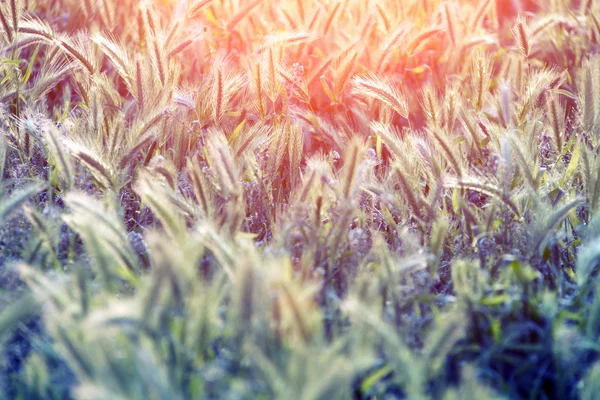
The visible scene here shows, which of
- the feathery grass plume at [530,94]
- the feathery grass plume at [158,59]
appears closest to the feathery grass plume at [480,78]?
the feathery grass plume at [530,94]

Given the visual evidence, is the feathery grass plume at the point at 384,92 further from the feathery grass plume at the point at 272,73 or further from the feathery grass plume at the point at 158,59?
the feathery grass plume at the point at 158,59

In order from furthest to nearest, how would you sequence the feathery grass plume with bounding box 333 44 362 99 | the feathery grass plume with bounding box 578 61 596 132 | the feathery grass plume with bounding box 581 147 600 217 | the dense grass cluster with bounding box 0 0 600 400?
the feathery grass plume with bounding box 333 44 362 99
the feathery grass plume with bounding box 578 61 596 132
the feathery grass plume with bounding box 581 147 600 217
the dense grass cluster with bounding box 0 0 600 400

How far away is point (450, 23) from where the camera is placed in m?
3.89

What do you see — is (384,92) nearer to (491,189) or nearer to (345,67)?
(345,67)

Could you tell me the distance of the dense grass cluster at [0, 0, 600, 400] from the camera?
1.62 m

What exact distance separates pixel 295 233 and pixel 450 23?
2.05 m

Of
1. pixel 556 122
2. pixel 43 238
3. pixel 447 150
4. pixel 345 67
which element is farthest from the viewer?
pixel 345 67

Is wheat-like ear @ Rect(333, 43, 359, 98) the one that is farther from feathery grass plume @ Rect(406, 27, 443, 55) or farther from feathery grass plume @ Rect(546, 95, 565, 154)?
feathery grass plume @ Rect(546, 95, 565, 154)

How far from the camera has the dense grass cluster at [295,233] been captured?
5.31 feet

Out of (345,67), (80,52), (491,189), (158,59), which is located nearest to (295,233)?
(491,189)

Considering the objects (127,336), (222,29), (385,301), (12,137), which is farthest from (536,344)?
(222,29)

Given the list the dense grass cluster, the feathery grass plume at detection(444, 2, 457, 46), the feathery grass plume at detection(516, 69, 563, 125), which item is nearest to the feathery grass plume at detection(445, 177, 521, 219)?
the dense grass cluster

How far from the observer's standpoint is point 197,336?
66.1 inches

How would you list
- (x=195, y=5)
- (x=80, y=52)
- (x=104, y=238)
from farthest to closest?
(x=195, y=5), (x=80, y=52), (x=104, y=238)
